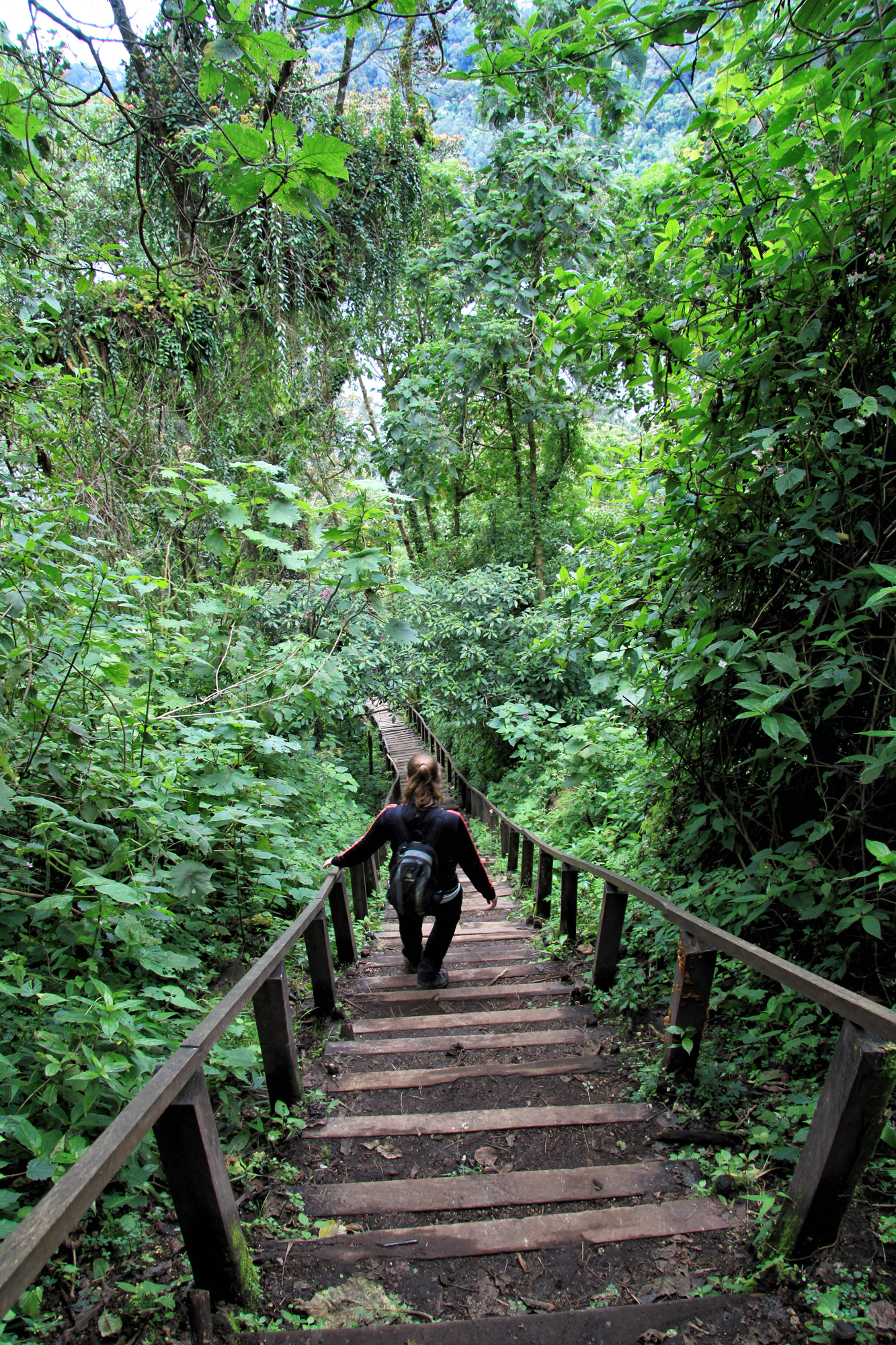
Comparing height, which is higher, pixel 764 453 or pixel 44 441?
pixel 44 441

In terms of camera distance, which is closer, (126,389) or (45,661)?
(45,661)

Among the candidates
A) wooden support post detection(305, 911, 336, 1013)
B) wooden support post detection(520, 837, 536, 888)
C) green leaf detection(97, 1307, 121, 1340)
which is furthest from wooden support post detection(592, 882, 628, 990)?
wooden support post detection(520, 837, 536, 888)

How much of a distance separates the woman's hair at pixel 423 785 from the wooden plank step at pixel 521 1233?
2.05m

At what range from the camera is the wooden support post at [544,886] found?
529 cm

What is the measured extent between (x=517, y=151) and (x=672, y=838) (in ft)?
25.7

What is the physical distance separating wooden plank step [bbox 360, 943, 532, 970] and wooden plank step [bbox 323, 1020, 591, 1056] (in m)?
1.30

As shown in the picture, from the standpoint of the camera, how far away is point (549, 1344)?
150cm

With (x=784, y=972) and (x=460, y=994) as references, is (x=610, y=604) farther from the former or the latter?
(x=460, y=994)

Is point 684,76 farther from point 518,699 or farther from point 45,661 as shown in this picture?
point 518,699

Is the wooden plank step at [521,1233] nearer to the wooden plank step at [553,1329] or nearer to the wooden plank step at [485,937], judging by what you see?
the wooden plank step at [553,1329]

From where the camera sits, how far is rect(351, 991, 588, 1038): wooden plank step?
3.33 metres

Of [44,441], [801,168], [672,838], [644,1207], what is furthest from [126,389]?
[644,1207]

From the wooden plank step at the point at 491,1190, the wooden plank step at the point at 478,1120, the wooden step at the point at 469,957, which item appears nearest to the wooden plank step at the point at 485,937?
the wooden step at the point at 469,957

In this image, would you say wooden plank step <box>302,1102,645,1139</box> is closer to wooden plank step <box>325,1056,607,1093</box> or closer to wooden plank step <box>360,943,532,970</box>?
wooden plank step <box>325,1056,607,1093</box>
